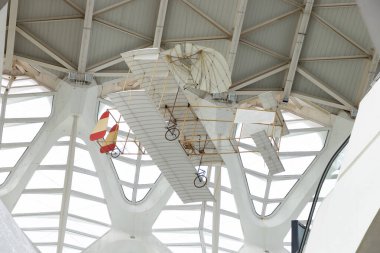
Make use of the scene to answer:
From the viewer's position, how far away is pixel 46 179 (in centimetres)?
3578

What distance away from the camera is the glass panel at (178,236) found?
37.4 meters

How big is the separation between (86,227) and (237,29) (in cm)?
1322

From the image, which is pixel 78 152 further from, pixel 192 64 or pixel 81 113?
pixel 192 64

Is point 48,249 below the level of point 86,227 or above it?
below

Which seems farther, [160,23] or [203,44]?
[203,44]

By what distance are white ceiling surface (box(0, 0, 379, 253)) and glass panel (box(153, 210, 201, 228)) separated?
236 cm

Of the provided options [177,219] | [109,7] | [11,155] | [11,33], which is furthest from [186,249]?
[11,33]

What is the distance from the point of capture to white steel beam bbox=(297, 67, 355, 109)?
32312 mm

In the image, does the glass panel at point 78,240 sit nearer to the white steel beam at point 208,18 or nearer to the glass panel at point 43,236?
the glass panel at point 43,236

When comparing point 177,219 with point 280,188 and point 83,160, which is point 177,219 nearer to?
point 280,188

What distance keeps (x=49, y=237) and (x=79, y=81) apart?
10.6 meters

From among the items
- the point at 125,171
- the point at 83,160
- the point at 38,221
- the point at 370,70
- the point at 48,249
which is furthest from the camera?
the point at 48,249

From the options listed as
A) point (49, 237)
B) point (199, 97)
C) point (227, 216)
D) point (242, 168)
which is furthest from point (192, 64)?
point (49, 237)

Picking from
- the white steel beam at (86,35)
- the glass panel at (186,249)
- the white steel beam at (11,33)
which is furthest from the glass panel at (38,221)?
the white steel beam at (11,33)
